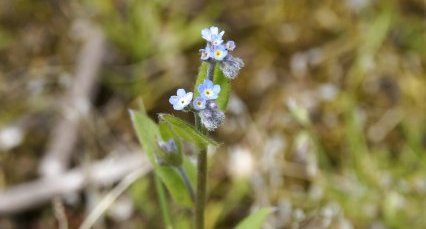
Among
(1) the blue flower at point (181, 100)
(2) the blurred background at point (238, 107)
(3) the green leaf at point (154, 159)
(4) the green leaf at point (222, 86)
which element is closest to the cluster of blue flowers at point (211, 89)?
(1) the blue flower at point (181, 100)

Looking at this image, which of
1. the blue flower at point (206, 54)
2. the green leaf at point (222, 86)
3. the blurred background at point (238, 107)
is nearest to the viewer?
the blue flower at point (206, 54)

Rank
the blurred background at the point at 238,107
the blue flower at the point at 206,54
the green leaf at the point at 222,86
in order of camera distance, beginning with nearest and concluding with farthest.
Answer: the blue flower at the point at 206,54, the green leaf at the point at 222,86, the blurred background at the point at 238,107

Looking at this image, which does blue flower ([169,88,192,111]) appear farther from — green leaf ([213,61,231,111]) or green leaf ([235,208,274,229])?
green leaf ([235,208,274,229])

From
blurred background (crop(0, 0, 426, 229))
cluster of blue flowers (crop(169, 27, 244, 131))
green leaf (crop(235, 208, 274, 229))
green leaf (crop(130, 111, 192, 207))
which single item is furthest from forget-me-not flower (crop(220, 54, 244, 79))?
blurred background (crop(0, 0, 426, 229))

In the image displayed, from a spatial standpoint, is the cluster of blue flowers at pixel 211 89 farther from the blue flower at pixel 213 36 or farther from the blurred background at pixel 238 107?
the blurred background at pixel 238 107

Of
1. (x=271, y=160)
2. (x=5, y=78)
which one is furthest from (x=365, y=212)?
(x=5, y=78)
